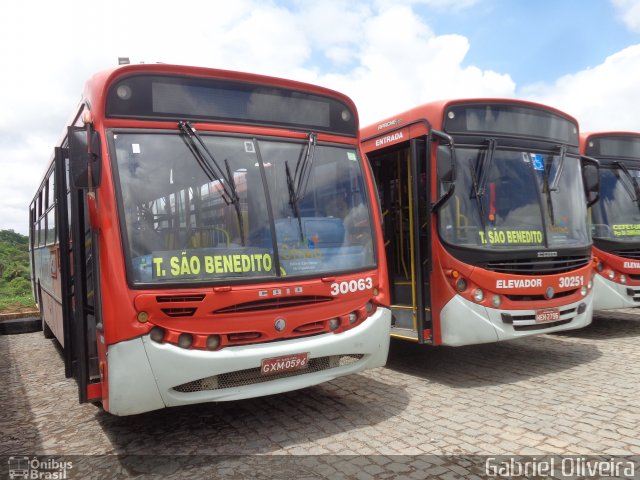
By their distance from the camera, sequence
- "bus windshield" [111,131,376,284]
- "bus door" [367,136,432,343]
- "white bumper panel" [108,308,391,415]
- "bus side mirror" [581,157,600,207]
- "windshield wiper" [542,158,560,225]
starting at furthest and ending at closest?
1. "bus side mirror" [581,157,600,207]
2. "windshield wiper" [542,158,560,225]
3. "bus door" [367,136,432,343]
4. "bus windshield" [111,131,376,284]
5. "white bumper panel" [108,308,391,415]

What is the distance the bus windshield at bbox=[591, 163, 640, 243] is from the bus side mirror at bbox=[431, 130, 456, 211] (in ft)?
12.6

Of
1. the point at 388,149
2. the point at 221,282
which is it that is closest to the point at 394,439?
the point at 221,282

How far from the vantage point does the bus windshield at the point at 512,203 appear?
6285 mm

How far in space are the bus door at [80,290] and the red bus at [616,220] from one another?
7272mm

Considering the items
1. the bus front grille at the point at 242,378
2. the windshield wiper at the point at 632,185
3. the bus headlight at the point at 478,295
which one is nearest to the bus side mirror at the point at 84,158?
the bus front grille at the point at 242,378

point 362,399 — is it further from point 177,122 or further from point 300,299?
point 177,122

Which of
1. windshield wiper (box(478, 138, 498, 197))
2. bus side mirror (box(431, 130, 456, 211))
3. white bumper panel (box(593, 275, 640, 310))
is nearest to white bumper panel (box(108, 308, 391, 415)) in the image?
bus side mirror (box(431, 130, 456, 211))

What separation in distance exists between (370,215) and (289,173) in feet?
3.26

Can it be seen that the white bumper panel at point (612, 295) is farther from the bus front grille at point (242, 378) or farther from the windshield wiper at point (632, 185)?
the bus front grille at point (242, 378)

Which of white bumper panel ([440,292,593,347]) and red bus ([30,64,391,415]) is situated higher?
red bus ([30,64,391,415])

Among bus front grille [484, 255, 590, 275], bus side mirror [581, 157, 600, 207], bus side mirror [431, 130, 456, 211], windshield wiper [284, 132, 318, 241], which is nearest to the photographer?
windshield wiper [284, 132, 318, 241]

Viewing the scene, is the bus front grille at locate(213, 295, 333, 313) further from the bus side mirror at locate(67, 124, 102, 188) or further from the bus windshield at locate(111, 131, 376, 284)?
the bus side mirror at locate(67, 124, 102, 188)

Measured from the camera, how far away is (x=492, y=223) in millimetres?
6359
